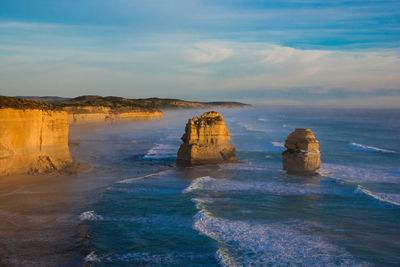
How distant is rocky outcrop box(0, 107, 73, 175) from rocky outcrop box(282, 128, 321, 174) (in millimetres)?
14068

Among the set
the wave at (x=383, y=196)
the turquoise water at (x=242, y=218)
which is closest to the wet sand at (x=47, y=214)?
the turquoise water at (x=242, y=218)

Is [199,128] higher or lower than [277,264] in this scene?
higher

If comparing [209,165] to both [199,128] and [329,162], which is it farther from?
[329,162]

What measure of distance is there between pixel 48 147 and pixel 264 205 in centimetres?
1362

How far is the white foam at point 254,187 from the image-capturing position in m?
18.7

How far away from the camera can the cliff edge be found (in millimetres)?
19438

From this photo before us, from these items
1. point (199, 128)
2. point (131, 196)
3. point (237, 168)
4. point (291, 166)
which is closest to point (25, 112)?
point (131, 196)

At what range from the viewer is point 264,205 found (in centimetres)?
1631

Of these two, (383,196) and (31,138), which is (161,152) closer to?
(31,138)

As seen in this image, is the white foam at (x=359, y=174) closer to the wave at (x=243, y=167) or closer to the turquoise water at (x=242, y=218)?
the turquoise water at (x=242, y=218)

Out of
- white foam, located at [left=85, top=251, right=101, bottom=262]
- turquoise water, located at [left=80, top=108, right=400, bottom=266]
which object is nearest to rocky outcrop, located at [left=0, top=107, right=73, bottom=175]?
turquoise water, located at [left=80, top=108, right=400, bottom=266]

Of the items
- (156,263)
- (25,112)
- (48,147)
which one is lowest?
(156,263)

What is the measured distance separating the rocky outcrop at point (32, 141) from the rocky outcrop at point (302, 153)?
14068mm

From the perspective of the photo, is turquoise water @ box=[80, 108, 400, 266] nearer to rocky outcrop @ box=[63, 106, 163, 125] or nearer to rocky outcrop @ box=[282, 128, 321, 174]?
rocky outcrop @ box=[282, 128, 321, 174]
